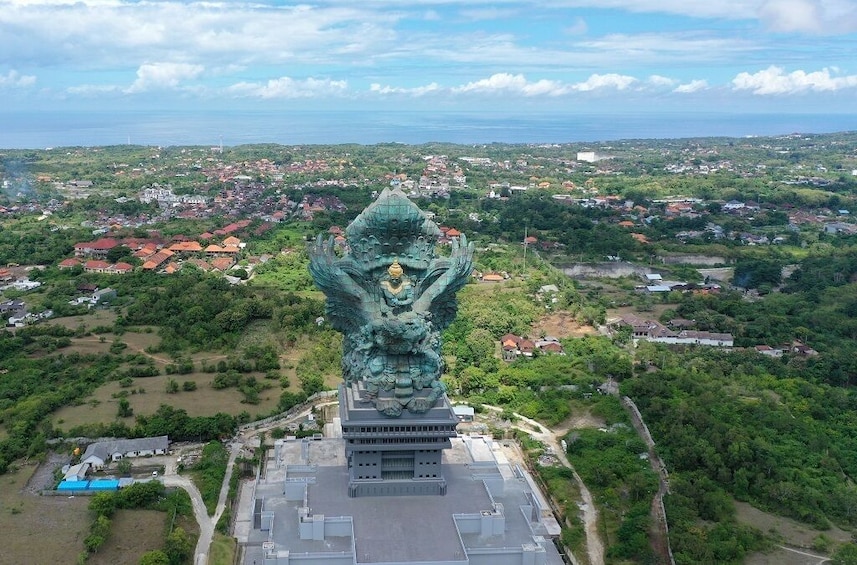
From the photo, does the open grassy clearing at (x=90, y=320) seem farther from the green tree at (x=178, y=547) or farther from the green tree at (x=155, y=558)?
the green tree at (x=155, y=558)

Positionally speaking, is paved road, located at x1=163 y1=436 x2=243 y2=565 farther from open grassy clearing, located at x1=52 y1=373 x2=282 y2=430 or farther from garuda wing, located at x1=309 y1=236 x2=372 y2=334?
garuda wing, located at x1=309 y1=236 x2=372 y2=334

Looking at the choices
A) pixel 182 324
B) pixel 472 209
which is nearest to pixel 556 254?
pixel 472 209

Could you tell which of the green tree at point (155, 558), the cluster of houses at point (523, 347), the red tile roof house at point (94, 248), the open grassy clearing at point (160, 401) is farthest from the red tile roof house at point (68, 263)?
the green tree at point (155, 558)

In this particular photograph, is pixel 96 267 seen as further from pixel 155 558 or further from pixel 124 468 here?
pixel 155 558

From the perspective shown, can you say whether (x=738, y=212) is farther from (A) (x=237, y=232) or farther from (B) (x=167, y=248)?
(B) (x=167, y=248)

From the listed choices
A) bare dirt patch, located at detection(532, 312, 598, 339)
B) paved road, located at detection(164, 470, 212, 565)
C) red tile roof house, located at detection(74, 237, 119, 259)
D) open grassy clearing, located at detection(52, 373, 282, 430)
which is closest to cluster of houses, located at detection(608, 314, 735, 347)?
bare dirt patch, located at detection(532, 312, 598, 339)

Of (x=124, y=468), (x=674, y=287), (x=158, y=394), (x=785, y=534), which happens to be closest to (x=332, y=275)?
(x=124, y=468)
